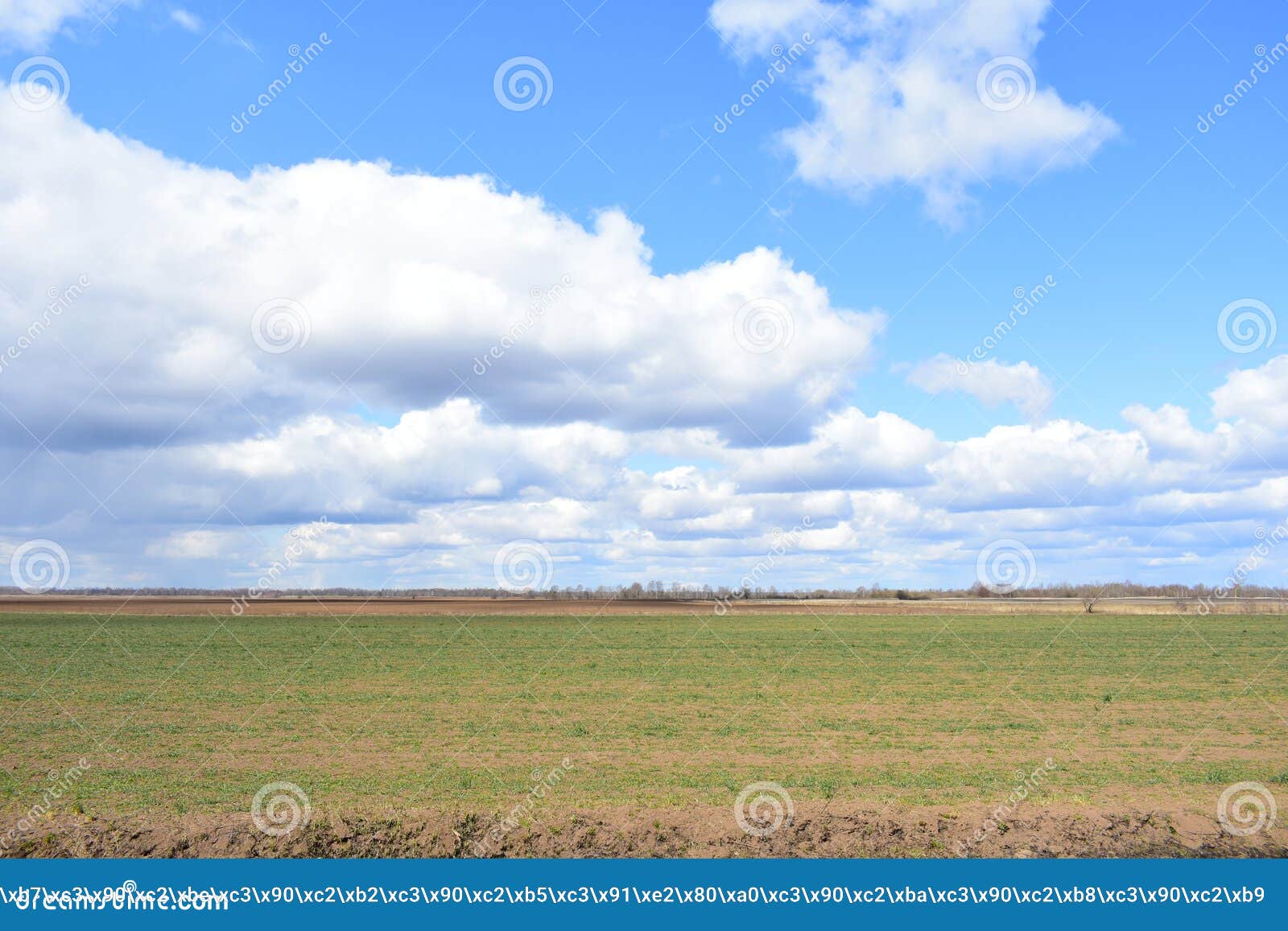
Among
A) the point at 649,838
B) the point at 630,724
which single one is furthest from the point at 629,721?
the point at 649,838

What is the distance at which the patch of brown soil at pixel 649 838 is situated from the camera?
10469 millimetres

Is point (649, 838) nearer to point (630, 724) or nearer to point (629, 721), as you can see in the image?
point (630, 724)

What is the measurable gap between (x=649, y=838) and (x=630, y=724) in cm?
1160

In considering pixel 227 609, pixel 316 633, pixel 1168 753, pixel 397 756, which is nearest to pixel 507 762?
pixel 397 756

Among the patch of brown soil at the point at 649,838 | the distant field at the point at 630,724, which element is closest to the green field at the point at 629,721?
the distant field at the point at 630,724

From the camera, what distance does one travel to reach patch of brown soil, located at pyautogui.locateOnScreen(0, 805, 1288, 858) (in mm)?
10469

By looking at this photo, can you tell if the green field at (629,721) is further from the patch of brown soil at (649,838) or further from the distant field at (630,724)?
the patch of brown soil at (649,838)

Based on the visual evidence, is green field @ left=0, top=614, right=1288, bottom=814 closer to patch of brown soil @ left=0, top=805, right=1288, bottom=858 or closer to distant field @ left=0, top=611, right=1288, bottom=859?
distant field @ left=0, top=611, right=1288, bottom=859

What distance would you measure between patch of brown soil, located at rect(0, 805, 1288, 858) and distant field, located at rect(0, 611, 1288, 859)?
0.72 meters

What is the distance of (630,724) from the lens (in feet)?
72.2

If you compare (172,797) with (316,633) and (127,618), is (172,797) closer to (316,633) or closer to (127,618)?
(316,633)

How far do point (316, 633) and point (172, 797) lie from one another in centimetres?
4489

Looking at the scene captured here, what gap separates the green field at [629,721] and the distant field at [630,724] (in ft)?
0.34

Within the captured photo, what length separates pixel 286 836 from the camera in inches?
419
